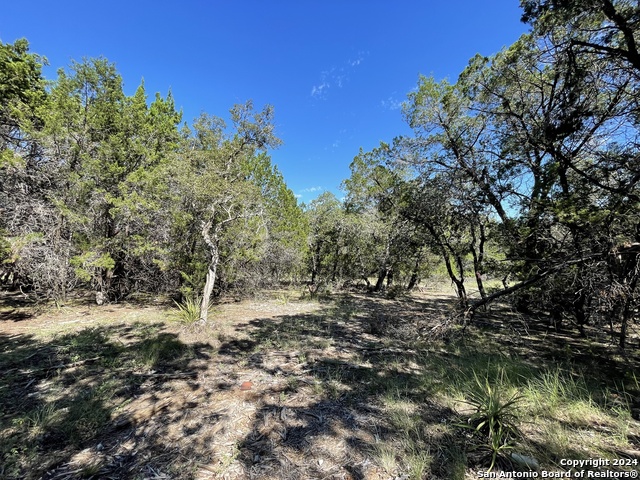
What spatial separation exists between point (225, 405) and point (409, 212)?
639 centimetres

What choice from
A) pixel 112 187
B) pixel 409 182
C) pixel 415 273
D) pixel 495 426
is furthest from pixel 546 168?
pixel 112 187

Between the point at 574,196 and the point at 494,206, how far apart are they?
2.71 m

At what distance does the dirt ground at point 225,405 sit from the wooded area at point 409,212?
75 millimetres

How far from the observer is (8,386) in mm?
3432

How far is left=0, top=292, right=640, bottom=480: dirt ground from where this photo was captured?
2135 millimetres

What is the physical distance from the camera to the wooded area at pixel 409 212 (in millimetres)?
3561

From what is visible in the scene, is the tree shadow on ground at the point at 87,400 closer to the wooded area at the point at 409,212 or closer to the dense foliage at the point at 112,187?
the wooded area at the point at 409,212

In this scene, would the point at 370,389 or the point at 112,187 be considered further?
the point at 112,187

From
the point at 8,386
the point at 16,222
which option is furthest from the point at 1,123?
the point at 8,386

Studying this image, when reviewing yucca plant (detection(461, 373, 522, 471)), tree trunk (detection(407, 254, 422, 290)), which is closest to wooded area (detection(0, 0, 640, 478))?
yucca plant (detection(461, 373, 522, 471))

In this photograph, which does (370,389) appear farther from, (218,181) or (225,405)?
(218,181)

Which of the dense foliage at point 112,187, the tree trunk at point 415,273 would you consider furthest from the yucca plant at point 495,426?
the tree trunk at point 415,273

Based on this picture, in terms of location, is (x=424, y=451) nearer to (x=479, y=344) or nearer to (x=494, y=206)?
(x=479, y=344)

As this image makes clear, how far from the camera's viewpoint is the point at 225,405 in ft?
9.98
